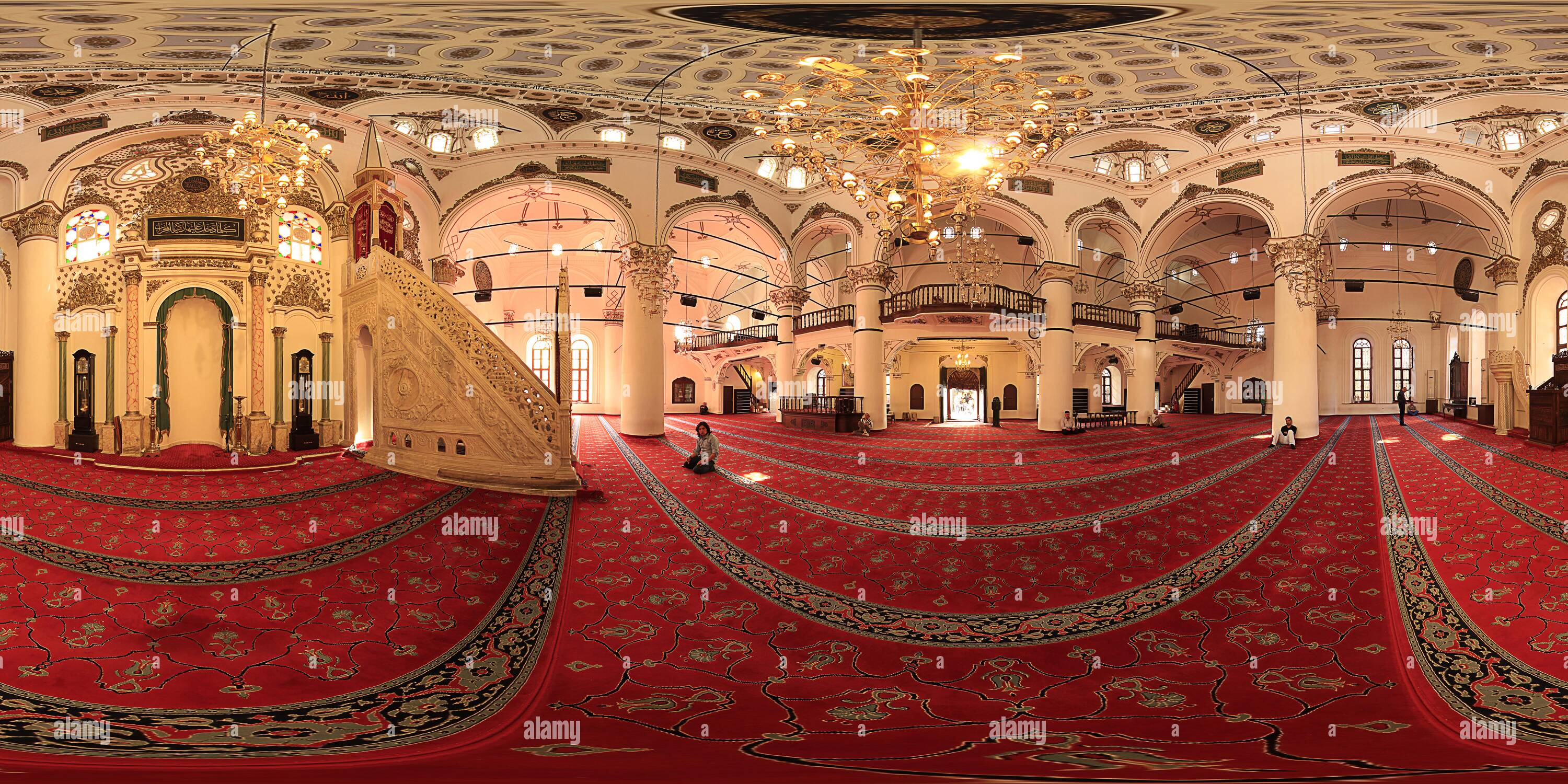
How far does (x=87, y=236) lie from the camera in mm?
5207

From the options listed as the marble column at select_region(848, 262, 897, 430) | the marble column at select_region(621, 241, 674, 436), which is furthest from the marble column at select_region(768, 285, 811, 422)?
the marble column at select_region(621, 241, 674, 436)

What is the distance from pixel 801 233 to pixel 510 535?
9.18m

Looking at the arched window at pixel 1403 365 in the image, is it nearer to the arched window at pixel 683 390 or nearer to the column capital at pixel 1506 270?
the column capital at pixel 1506 270

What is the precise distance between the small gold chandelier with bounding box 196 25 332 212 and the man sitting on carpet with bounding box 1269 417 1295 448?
12182 millimetres

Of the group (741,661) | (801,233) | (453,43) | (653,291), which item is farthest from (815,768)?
(801,233)

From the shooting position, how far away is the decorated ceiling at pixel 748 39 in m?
3.82

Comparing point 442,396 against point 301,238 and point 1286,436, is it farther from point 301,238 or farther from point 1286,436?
point 1286,436

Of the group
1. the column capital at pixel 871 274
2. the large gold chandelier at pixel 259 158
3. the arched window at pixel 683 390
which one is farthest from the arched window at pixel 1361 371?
the large gold chandelier at pixel 259 158

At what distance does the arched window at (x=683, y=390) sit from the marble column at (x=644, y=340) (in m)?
11.3

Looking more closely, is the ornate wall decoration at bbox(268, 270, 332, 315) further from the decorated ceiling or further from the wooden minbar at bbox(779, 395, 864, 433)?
the wooden minbar at bbox(779, 395, 864, 433)

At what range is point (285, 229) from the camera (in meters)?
6.50

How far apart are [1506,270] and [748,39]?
10558 millimetres

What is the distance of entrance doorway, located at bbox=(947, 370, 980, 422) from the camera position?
17.8 metres

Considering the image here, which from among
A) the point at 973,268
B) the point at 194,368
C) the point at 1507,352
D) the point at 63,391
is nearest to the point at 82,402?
the point at 63,391
